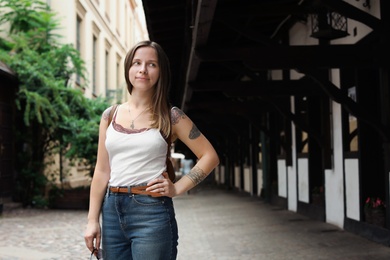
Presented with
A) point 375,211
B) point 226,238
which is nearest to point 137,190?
point 375,211

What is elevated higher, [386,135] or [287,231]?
[386,135]

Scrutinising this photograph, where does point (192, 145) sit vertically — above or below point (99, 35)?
below

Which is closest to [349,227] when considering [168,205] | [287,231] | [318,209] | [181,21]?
[287,231]

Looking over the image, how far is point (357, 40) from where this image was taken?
8.85 metres

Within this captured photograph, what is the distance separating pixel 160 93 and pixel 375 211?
6371mm

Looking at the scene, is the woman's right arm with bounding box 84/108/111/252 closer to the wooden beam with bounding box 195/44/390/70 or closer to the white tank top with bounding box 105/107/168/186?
the white tank top with bounding box 105/107/168/186

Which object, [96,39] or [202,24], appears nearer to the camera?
[202,24]

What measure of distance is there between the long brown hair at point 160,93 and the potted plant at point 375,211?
20.4 feet

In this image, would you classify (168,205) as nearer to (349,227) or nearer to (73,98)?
(349,227)

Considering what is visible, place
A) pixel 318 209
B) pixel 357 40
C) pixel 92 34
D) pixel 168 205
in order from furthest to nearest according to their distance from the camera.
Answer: pixel 92 34 → pixel 318 209 → pixel 357 40 → pixel 168 205

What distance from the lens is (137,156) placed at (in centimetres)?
244

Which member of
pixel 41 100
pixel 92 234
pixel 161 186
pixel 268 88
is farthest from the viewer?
pixel 41 100

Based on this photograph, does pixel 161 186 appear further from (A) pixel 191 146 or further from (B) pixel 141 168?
(A) pixel 191 146

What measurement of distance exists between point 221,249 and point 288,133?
20.4 ft
